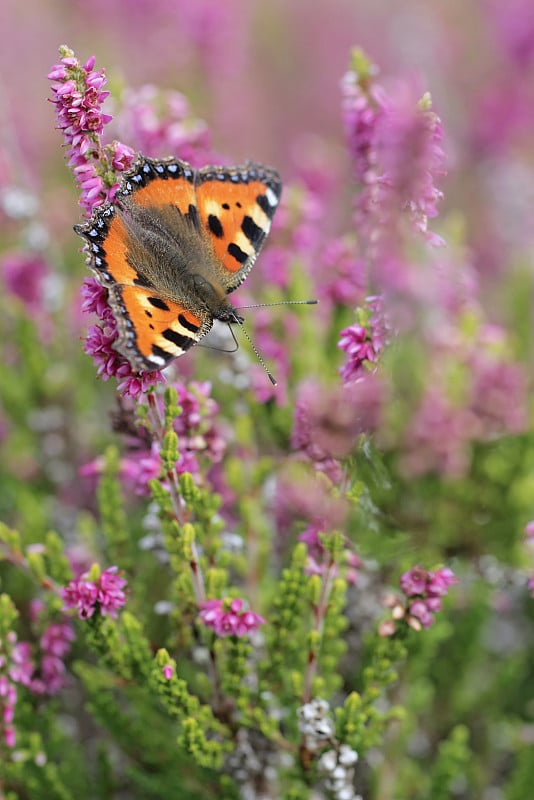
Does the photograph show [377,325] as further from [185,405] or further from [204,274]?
[204,274]

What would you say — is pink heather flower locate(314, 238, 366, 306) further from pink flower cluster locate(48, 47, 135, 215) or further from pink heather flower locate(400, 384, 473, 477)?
pink flower cluster locate(48, 47, 135, 215)

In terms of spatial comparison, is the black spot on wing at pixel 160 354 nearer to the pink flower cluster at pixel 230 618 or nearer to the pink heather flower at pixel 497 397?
the pink flower cluster at pixel 230 618

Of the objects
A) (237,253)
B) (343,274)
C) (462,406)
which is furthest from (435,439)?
(237,253)

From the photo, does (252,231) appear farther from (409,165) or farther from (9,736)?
(9,736)

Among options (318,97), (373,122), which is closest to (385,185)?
(373,122)

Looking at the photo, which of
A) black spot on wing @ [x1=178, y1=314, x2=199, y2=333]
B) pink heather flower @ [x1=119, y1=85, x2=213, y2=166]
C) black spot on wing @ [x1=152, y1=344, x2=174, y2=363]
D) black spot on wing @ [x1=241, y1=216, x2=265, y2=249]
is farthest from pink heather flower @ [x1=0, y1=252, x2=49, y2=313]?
black spot on wing @ [x1=152, y1=344, x2=174, y2=363]

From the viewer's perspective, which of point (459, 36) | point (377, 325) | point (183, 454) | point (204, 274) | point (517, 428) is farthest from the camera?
point (459, 36)
